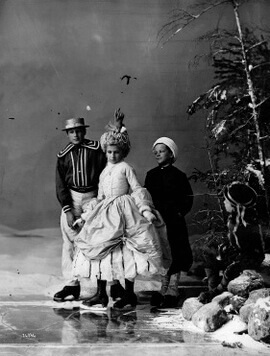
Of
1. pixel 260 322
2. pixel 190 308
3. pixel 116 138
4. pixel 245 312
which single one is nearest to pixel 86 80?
pixel 116 138

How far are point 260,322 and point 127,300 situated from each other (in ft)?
4.68

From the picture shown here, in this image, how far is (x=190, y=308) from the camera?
15.3 ft

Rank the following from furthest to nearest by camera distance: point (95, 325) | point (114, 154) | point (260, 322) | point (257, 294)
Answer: point (114, 154) → point (257, 294) → point (95, 325) → point (260, 322)

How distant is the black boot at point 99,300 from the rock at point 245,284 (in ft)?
3.75

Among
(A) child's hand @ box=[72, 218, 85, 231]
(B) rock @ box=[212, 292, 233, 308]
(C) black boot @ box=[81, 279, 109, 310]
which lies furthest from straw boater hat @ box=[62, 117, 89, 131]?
(B) rock @ box=[212, 292, 233, 308]

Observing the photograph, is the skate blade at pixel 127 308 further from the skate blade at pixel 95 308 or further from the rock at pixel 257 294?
the rock at pixel 257 294

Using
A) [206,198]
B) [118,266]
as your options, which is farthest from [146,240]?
[206,198]

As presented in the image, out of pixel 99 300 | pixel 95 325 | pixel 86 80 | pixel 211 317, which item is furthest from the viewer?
pixel 86 80

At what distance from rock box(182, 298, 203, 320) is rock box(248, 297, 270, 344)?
2.17 feet

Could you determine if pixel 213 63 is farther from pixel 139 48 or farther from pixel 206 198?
pixel 206 198

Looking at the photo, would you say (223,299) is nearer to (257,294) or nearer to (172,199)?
(257,294)

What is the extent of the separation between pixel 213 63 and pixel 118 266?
2441mm

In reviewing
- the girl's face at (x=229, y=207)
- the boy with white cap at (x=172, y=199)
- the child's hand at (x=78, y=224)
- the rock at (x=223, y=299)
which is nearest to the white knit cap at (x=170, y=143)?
the boy with white cap at (x=172, y=199)

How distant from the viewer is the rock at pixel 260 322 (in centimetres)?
396
